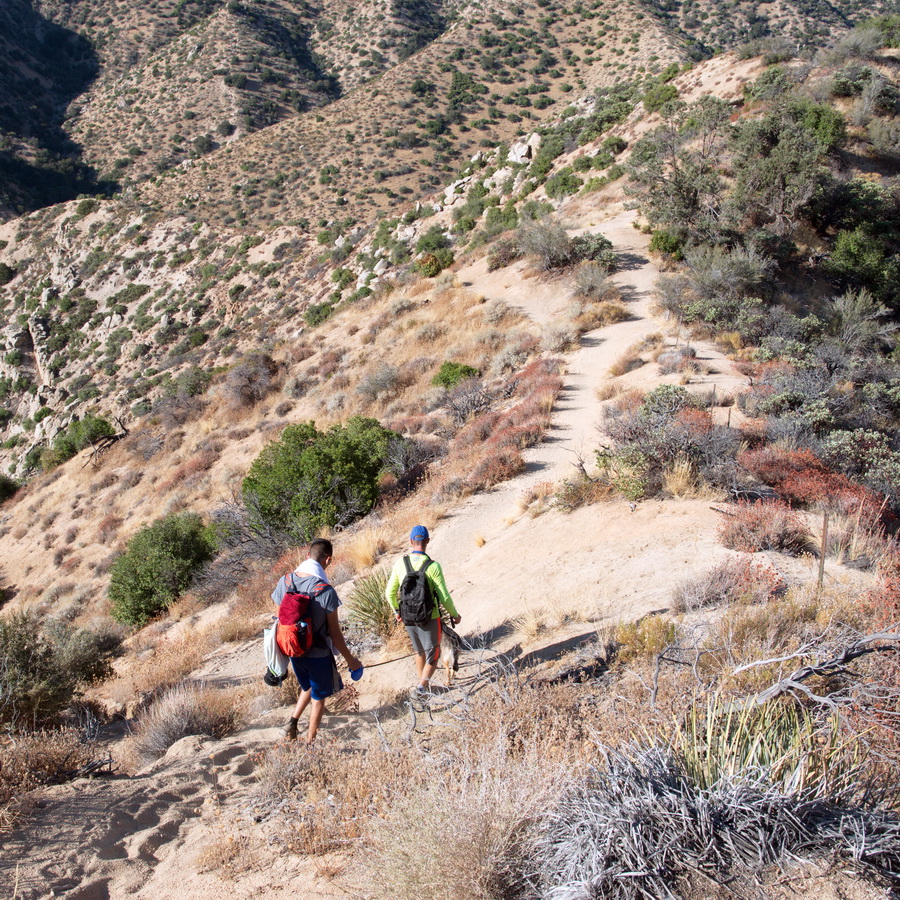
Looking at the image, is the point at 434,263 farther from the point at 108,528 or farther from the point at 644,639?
the point at 644,639

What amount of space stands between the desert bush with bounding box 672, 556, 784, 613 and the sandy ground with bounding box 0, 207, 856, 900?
34cm

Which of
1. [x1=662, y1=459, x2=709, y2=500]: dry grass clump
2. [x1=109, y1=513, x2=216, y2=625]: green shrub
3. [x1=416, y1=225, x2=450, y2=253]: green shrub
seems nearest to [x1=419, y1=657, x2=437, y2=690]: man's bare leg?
[x1=662, y1=459, x2=709, y2=500]: dry grass clump

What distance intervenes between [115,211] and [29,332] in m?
11.7

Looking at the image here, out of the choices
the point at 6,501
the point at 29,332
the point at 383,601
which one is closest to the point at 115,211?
the point at 29,332

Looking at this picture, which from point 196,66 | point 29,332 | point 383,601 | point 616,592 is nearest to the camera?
point 616,592

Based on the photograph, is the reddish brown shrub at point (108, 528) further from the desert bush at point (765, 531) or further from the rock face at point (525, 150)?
the rock face at point (525, 150)

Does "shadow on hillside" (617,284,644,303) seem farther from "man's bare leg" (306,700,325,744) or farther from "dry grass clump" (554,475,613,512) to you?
"man's bare leg" (306,700,325,744)

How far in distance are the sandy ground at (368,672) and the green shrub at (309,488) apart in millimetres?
2446

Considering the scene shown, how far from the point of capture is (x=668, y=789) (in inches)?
91.3

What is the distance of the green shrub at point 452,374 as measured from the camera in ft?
52.3

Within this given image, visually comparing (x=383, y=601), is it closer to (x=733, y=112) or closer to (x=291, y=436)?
(x=291, y=436)

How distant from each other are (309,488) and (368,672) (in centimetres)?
538

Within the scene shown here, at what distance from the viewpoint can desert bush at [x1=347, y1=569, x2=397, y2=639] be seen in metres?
6.77

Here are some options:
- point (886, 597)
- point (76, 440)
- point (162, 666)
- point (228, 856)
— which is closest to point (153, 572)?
point (162, 666)
